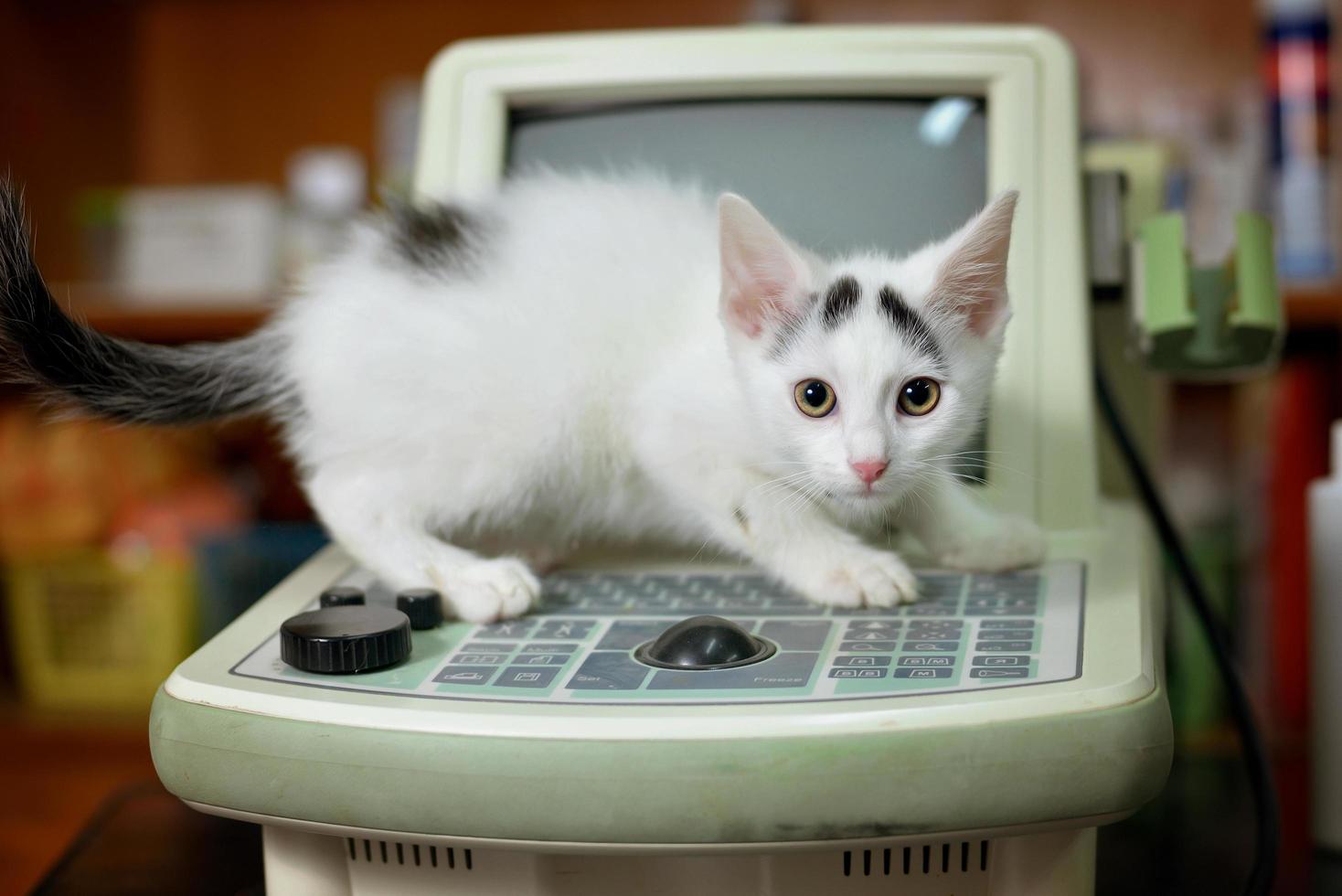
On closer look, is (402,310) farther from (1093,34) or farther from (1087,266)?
(1093,34)

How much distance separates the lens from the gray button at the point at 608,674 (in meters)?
0.63

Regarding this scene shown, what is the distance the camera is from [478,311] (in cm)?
88

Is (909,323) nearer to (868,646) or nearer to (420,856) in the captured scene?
(868,646)

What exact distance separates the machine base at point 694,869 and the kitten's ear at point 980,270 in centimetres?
33

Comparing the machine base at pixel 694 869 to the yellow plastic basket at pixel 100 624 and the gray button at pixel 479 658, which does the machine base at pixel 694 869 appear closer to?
the gray button at pixel 479 658

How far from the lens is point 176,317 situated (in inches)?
68.5

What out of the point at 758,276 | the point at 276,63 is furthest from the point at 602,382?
the point at 276,63

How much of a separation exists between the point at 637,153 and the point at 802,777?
2.15 feet

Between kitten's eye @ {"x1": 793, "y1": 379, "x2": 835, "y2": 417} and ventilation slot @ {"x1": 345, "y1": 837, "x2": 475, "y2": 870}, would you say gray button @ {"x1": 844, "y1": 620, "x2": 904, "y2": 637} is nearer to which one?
kitten's eye @ {"x1": 793, "y1": 379, "x2": 835, "y2": 417}

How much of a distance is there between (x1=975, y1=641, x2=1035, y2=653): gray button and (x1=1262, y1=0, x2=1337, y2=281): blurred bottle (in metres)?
1.19

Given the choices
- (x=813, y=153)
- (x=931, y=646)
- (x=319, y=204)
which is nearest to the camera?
(x=931, y=646)

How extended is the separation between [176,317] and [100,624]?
18.2 inches

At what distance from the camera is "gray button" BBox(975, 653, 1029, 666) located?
0.64 metres

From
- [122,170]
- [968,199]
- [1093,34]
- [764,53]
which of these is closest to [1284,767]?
[968,199]
